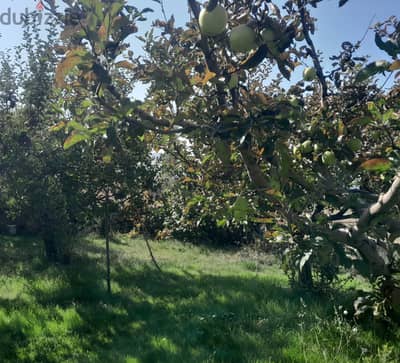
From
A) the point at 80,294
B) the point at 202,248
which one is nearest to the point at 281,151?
the point at 80,294

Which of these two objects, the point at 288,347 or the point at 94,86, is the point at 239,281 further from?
the point at 94,86

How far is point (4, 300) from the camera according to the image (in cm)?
479

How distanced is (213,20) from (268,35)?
0.23 meters

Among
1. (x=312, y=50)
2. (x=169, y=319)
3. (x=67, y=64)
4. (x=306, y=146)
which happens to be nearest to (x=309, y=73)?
(x=312, y=50)

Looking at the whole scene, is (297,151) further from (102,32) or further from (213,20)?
(102,32)

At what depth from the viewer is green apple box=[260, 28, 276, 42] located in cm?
153

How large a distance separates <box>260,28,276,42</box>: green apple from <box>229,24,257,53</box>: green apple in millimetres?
36

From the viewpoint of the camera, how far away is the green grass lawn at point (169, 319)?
278 centimetres

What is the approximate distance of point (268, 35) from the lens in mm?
1540

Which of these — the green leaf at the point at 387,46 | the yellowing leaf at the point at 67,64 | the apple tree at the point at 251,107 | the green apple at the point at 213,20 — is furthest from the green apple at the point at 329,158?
the yellowing leaf at the point at 67,64

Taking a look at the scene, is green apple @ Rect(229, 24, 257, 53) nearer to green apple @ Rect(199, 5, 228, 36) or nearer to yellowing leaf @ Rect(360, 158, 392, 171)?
green apple @ Rect(199, 5, 228, 36)

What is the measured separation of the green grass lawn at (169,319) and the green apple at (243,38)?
1.99m

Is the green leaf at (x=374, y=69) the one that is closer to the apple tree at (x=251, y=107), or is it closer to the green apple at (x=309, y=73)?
the apple tree at (x=251, y=107)

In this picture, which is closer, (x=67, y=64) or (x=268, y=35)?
(x=67, y=64)
